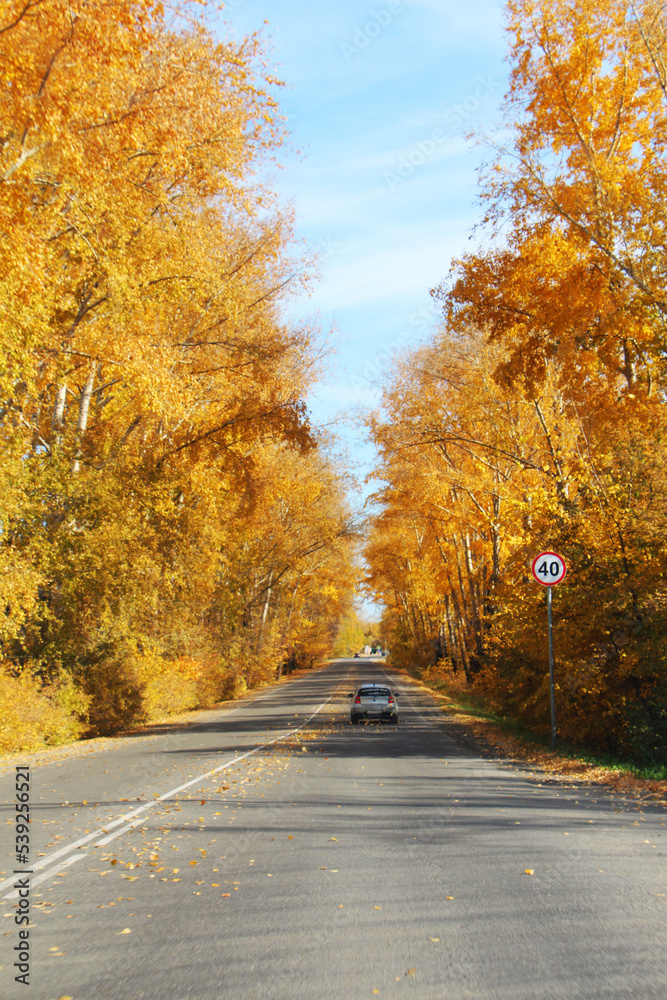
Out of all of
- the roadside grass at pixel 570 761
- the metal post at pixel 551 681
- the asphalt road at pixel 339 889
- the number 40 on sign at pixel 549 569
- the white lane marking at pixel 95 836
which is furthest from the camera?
the metal post at pixel 551 681

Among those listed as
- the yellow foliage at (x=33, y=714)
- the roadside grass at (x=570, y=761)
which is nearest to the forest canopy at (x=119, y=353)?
the yellow foliage at (x=33, y=714)

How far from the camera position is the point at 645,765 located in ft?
41.9

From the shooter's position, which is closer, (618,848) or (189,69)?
(618,848)

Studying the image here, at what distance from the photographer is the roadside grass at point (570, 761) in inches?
447

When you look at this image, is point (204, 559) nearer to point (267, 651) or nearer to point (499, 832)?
point (499, 832)

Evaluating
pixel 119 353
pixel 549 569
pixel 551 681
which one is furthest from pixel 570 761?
pixel 119 353

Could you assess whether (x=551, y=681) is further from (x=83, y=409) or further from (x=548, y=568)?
(x=83, y=409)

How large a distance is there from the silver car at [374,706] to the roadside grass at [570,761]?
213 cm

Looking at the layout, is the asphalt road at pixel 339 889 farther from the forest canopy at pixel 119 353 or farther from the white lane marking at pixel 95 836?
the forest canopy at pixel 119 353

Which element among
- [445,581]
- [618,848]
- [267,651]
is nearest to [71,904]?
[618,848]

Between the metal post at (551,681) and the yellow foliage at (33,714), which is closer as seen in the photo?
the metal post at (551,681)

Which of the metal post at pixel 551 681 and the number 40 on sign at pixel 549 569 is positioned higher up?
the number 40 on sign at pixel 549 569

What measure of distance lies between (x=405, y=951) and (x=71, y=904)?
2641 mm

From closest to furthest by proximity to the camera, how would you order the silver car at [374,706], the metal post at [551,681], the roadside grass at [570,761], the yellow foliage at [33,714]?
1. the roadside grass at [570,761]
2. the metal post at [551,681]
3. the yellow foliage at [33,714]
4. the silver car at [374,706]
